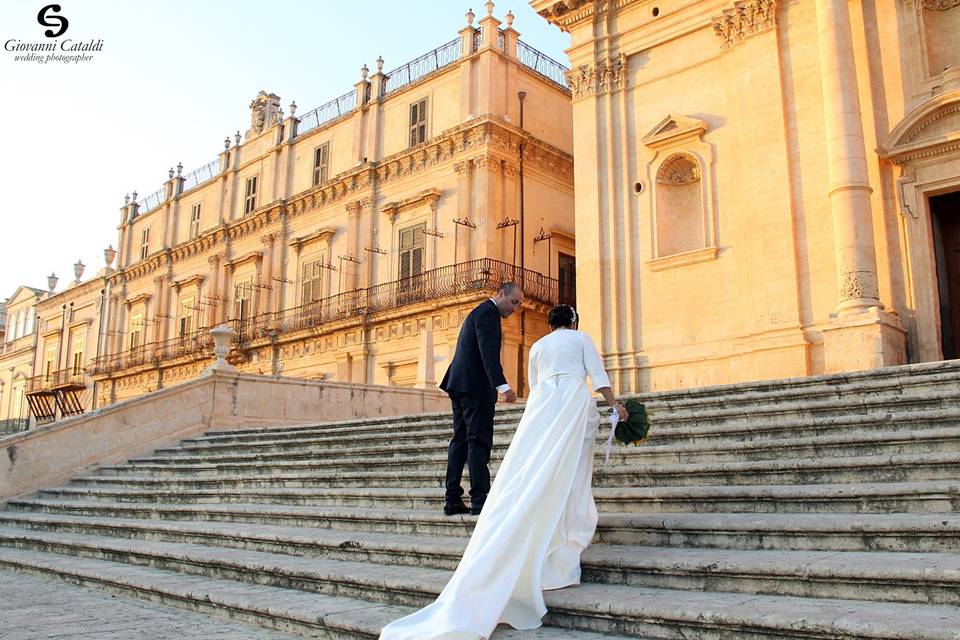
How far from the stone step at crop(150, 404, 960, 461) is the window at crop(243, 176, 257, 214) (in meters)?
20.6

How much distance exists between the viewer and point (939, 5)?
1248cm

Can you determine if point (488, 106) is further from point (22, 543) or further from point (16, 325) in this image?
point (16, 325)

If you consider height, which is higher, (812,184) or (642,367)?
(812,184)

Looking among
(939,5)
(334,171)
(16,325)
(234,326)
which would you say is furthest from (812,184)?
(16,325)

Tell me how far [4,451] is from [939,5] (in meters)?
15.4

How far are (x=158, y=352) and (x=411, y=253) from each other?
1526 centimetres

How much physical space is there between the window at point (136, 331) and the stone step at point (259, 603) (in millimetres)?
30751

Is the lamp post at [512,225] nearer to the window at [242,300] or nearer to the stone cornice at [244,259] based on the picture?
the stone cornice at [244,259]

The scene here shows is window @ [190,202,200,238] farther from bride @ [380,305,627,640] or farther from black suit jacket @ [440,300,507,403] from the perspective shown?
bride @ [380,305,627,640]

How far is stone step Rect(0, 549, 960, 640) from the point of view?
3355mm

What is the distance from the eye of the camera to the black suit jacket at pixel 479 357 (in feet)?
19.4

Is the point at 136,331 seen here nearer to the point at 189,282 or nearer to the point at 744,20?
the point at 189,282

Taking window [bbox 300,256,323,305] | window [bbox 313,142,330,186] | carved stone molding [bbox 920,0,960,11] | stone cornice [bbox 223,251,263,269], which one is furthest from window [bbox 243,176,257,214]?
carved stone molding [bbox 920,0,960,11]

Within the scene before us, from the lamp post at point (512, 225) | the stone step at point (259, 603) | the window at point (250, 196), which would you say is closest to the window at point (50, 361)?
the window at point (250, 196)
